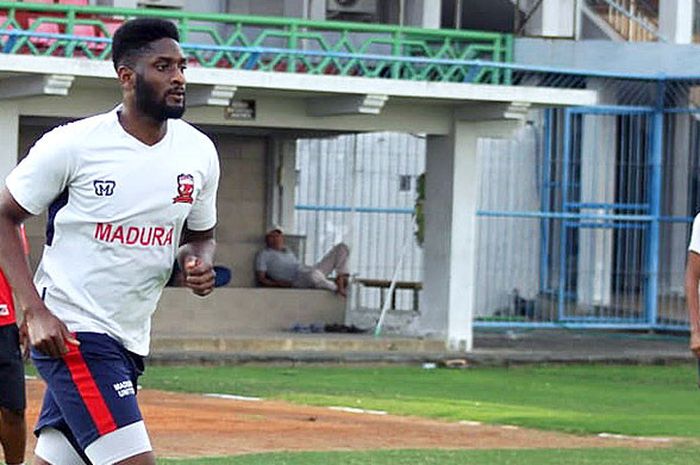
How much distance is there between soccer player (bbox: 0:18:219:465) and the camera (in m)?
7.05

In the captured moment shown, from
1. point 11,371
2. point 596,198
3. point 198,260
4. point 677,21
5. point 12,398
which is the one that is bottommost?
point 12,398

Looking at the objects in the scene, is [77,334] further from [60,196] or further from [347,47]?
[347,47]

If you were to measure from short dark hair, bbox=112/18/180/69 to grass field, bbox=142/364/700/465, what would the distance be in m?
6.15

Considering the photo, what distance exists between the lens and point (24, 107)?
78.4ft

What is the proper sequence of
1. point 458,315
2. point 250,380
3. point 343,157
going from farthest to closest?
1. point 343,157
2. point 458,315
3. point 250,380

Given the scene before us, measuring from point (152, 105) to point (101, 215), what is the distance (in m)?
0.44

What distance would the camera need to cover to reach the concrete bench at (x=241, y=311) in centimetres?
2650

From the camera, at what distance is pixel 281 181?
2930 centimetres

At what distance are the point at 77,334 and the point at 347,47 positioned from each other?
18.4 m

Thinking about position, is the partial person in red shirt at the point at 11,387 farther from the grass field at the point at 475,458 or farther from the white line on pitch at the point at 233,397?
the white line on pitch at the point at 233,397

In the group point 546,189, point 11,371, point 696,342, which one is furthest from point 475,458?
point 546,189

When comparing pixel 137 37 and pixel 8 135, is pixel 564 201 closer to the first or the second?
pixel 8 135

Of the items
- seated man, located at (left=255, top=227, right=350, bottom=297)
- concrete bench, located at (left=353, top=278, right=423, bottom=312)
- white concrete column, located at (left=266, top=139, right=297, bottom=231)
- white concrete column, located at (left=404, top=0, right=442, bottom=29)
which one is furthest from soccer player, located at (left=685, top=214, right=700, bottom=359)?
white concrete column, located at (left=404, top=0, right=442, bottom=29)

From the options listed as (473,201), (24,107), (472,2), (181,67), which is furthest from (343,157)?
(181,67)
